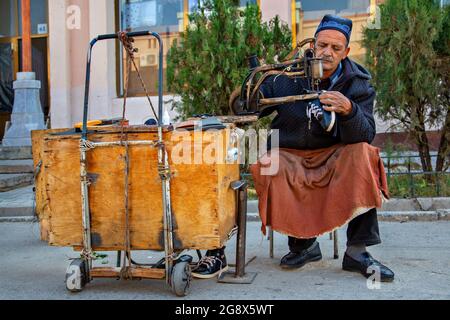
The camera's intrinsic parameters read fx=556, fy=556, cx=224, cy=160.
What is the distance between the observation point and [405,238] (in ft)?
14.9

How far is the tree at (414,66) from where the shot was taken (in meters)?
5.47

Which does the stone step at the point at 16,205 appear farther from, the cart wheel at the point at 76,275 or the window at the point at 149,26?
the window at the point at 149,26

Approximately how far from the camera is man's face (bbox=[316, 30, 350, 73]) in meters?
3.37

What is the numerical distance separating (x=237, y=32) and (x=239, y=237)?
3.39m

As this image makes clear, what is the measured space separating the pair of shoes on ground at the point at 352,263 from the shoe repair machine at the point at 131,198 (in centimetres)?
67

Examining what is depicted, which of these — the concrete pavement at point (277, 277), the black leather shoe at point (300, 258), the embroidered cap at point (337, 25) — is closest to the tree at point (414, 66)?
the concrete pavement at point (277, 277)

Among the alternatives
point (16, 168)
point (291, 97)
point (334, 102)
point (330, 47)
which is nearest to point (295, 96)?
point (291, 97)

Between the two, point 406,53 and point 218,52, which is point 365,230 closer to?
point 406,53

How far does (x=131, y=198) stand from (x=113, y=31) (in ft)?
24.3

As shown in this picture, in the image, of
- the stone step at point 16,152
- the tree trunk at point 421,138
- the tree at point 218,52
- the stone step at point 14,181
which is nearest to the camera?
the tree trunk at point 421,138

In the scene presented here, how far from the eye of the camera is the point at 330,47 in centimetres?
337

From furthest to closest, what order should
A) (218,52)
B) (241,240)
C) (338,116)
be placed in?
(218,52), (241,240), (338,116)

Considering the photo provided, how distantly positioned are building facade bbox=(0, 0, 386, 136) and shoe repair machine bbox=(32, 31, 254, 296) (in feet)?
18.7
